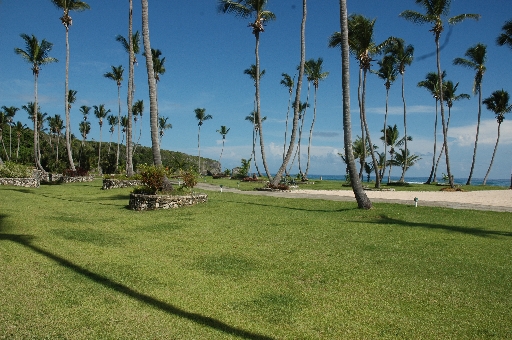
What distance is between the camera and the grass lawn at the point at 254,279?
500cm

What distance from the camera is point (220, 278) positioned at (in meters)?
7.05

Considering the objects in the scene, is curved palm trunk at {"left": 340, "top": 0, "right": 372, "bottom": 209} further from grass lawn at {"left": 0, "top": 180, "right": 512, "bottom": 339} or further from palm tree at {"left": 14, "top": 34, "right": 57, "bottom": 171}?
palm tree at {"left": 14, "top": 34, "right": 57, "bottom": 171}

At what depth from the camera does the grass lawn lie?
500cm

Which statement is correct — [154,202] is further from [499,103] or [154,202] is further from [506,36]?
[499,103]

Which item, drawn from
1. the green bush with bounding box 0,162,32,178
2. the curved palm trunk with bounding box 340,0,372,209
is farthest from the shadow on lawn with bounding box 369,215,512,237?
the green bush with bounding box 0,162,32,178

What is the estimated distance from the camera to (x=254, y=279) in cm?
702

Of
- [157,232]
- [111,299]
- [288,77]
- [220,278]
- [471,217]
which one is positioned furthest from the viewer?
[288,77]

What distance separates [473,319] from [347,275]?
2.40m

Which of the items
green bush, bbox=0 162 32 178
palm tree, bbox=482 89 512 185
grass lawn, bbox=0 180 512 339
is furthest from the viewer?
palm tree, bbox=482 89 512 185

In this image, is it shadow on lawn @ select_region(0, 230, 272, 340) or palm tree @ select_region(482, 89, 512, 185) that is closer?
shadow on lawn @ select_region(0, 230, 272, 340)

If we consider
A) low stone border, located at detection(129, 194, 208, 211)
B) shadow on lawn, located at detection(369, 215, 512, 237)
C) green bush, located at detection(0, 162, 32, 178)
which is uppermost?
green bush, located at detection(0, 162, 32, 178)

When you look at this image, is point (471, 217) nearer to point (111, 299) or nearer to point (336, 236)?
point (336, 236)

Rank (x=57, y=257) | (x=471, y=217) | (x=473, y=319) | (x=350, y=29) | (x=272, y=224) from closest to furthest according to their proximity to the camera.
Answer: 1. (x=473, y=319)
2. (x=57, y=257)
3. (x=272, y=224)
4. (x=471, y=217)
5. (x=350, y=29)

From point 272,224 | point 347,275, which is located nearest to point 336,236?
point 272,224
